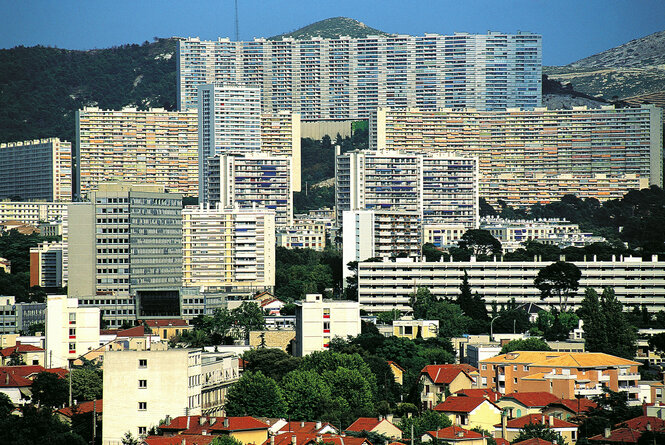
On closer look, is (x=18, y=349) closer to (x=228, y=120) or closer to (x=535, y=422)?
(x=535, y=422)

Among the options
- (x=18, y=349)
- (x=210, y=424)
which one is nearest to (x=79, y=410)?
(x=210, y=424)

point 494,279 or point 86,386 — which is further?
point 494,279

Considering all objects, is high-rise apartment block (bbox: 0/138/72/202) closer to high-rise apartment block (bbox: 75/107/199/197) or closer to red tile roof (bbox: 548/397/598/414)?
high-rise apartment block (bbox: 75/107/199/197)

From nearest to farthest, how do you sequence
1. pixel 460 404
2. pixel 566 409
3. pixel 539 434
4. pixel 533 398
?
pixel 539 434, pixel 460 404, pixel 566 409, pixel 533 398

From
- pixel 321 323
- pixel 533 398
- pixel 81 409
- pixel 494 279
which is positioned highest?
pixel 494 279

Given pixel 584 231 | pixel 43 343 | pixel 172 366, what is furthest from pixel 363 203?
pixel 172 366

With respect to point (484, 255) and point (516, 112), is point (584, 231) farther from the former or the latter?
point (484, 255)

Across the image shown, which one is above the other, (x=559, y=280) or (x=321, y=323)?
(x=559, y=280)

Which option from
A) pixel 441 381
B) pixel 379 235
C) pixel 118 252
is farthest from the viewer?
pixel 379 235
